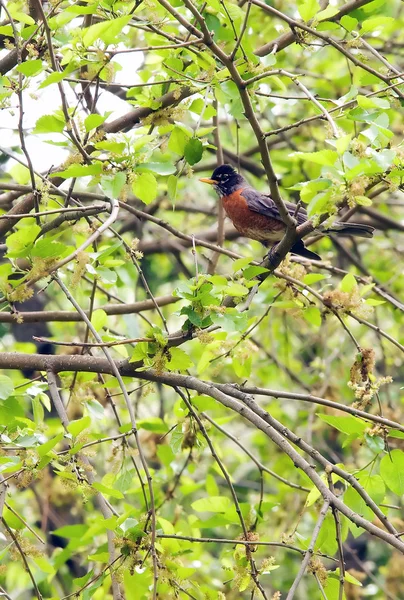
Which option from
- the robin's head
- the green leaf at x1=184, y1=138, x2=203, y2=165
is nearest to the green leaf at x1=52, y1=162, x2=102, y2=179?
the green leaf at x1=184, y1=138, x2=203, y2=165

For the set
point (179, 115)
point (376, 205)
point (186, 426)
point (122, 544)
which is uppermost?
point (376, 205)

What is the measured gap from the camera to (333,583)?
7.82 ft

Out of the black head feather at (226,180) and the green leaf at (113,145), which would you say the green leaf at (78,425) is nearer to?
the green leaf at (113,145)

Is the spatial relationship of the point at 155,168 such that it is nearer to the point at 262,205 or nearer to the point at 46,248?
the point at 46,248

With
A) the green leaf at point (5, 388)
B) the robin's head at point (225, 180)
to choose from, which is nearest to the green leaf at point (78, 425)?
the green leaf at point (5, 388)

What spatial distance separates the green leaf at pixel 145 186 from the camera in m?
2.36

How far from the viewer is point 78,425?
2.29 metres

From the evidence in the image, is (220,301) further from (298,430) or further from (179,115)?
(298,430)

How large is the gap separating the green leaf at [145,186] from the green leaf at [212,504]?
4.12ft

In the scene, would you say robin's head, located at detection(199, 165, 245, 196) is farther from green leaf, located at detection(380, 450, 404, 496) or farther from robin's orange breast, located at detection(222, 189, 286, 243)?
green leaf, located at detection(380, 450, 404, 496)

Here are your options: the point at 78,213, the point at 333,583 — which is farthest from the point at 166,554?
the point at 78,213

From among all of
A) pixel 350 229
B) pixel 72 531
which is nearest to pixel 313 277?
pixel 350 229

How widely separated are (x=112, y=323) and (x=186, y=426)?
3.28 m

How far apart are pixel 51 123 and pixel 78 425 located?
3.06ft
